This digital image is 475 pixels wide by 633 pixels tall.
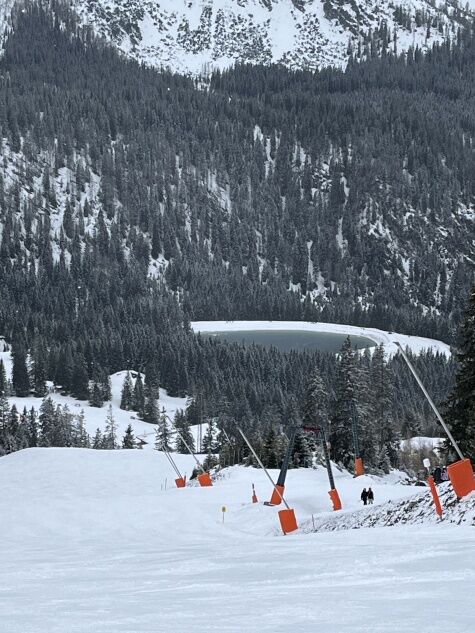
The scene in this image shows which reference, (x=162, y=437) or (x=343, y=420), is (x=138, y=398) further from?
(x=343, y=420)

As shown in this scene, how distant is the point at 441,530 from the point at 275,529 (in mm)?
15318

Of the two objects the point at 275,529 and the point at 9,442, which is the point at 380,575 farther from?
the point at 9,442

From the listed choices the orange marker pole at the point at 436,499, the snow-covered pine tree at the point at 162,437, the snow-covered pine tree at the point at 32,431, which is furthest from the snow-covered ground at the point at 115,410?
the orange marker pole at the point at 436,499

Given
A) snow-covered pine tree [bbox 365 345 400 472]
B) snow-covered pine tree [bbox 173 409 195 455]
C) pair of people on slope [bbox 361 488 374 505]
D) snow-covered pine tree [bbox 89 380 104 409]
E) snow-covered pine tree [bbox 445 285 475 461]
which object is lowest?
snow-covered pine tree [bbox 89 380 104 409]

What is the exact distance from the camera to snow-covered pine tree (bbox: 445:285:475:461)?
126ft

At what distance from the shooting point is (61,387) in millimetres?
189500

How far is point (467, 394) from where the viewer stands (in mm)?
38875

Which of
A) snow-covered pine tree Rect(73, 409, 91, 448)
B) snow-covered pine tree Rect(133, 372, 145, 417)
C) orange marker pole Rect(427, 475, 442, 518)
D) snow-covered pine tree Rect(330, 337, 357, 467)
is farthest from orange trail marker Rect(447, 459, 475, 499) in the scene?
snow-covered pine tree Rect(133, 372, 145, 417)

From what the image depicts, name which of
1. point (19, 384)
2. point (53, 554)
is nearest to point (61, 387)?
point (19, 384)

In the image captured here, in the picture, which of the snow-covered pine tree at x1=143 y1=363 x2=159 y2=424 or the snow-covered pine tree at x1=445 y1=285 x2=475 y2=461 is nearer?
the snow-covered pine tree at x1=445 y1=285 x2=475 y2=461

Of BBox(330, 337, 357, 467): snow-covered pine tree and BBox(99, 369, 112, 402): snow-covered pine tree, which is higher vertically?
BBox(330, 337, 357, 467): snow-covered pine tree

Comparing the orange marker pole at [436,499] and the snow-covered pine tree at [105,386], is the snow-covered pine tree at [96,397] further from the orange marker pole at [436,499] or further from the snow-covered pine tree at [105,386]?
the orange marker pole at [436,499]

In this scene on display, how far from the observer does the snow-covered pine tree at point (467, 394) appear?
38469mm

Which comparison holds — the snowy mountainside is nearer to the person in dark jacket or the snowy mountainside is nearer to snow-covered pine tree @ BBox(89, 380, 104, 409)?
the person in dark jacket
